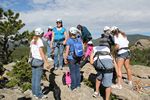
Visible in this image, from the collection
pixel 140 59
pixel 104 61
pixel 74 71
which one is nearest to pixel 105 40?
pixel 104 61

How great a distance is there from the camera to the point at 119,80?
46.5 ft

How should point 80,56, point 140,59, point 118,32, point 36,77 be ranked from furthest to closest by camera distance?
point 140,59
point 118,32
point 80,56
point 36,77

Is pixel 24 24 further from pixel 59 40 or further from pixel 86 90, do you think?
pixel 86 90

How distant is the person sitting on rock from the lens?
12.6 metres

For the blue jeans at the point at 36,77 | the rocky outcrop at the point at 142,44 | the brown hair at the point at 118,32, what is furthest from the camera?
the rocky outcrop at the point at 142,44

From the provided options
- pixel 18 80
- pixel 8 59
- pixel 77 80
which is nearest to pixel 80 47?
pixel 77 80

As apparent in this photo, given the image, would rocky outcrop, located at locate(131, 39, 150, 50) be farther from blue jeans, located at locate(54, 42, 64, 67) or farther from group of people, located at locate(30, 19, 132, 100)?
group of people, located at locate(30, 19, 132, 100)

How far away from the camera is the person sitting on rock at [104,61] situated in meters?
12.6

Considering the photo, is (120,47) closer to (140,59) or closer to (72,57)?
(72,57)

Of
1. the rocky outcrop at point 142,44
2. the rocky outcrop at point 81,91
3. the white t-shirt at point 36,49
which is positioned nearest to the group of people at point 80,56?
the white t-shirt at point 36,49

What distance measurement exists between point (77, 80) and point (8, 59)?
1827 cm

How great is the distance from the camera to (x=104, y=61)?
1265 cm

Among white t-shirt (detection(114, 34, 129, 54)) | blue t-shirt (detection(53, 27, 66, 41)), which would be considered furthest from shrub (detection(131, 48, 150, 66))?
white t-shirt (detection(114, 34, 129, 54))

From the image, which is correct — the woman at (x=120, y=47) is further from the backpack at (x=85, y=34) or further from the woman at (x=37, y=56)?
the woman at (x=37, y=56)
